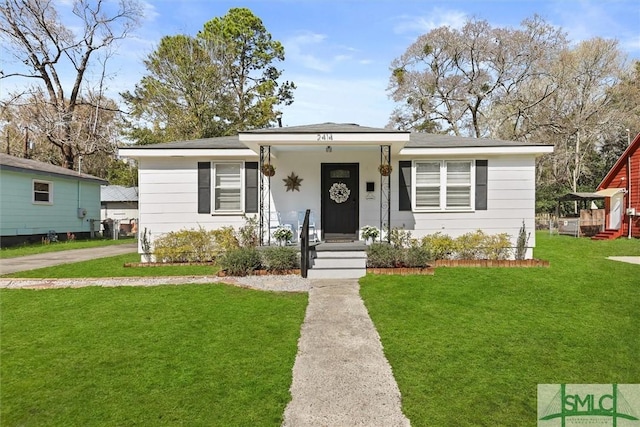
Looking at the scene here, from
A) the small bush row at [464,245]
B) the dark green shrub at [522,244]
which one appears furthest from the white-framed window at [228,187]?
the dark green shrub at [522,244]

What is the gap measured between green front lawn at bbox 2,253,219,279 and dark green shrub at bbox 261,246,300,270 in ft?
4.01

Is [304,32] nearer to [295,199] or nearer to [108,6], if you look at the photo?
[295,199]

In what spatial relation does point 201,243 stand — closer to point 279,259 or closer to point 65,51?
point 279,259

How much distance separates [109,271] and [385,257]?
6.16m

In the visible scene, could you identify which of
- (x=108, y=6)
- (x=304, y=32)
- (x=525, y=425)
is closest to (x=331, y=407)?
(x=525, y=425)

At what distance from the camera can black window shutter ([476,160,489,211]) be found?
10023mm

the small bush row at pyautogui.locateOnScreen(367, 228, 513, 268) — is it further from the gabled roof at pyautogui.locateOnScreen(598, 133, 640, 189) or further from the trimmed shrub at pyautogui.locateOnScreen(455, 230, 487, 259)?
the gabled roof at pyautogui.locateOnScreen(598, 133, 640, 189)

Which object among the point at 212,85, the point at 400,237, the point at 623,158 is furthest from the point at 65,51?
the point at 623,158

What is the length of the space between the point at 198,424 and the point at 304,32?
1079 cm

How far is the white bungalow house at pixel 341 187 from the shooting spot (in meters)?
9.98

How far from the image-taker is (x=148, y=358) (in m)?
3.97

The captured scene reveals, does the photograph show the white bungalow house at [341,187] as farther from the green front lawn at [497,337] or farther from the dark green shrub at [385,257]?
the green front lawn at [497,337]

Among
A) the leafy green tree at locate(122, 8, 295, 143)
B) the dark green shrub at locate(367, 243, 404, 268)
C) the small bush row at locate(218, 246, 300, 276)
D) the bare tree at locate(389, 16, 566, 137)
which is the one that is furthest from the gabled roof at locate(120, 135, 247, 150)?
the bare tree at locate(389, 16, 566, 137)

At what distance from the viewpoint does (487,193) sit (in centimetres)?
1007
